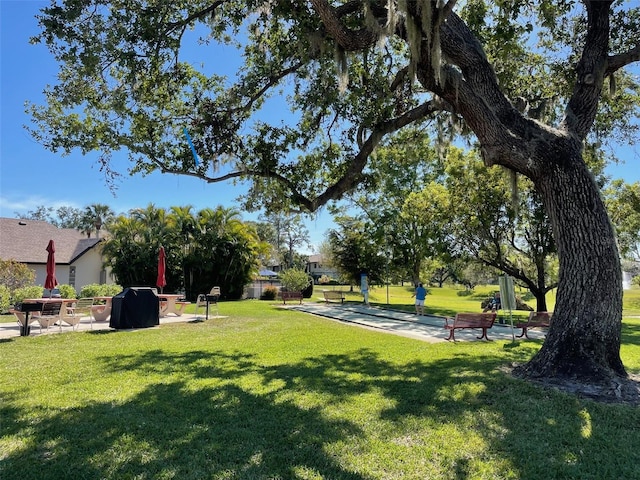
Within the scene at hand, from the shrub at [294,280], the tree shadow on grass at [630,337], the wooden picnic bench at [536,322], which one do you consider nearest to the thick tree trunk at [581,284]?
the wooden picnic bench at [536,322]

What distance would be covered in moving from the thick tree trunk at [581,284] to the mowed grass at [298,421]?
728 mm

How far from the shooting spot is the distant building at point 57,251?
24.9 m

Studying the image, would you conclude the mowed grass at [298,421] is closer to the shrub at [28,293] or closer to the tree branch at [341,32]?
the tree branch at [341,32]

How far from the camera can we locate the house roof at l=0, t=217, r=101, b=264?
24.6m

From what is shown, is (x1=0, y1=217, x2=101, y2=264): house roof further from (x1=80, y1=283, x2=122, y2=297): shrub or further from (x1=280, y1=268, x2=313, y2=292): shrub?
(x1=280, y1=268, x2=313, y2=292): shrub

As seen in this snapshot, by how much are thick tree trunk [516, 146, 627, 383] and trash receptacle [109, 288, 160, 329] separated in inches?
403

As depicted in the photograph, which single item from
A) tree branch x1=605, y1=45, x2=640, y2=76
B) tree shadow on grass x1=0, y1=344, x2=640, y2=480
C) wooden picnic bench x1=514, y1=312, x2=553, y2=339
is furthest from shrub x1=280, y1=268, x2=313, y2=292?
tree branch x1=605, y1=45, x2=640, y2=76

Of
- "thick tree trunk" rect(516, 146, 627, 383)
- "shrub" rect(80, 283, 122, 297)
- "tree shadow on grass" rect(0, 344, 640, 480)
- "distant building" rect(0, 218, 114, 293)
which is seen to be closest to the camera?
"tree shadow on grass" rect(0, 344, 640, 480)

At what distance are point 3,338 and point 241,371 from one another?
666 cm

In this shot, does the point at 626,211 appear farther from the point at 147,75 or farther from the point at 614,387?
the point at 147,75

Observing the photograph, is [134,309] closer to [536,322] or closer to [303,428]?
[303,428]

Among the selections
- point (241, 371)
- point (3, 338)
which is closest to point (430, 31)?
point (241, 371)

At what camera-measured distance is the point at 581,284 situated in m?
5.65

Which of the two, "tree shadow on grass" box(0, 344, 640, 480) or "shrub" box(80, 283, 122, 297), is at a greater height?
"shrub" box(80, 283, 122, 297)
